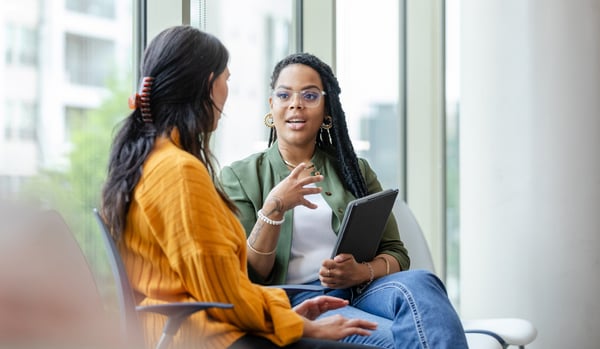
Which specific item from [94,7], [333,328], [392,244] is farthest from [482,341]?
[94,7]

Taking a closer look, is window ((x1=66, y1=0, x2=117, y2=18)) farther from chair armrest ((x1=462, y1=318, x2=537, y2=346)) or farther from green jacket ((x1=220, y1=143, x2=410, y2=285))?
chair armrest ((x1=462, y1=318, x2=537, y2=346))

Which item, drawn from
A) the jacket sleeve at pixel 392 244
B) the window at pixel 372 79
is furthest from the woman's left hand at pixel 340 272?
the window at pixel 372 79

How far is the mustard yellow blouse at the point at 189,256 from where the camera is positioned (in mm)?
1577

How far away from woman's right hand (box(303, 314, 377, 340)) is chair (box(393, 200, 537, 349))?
0.85 m

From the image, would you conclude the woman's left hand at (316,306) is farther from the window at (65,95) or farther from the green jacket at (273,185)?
the window at (65,95)

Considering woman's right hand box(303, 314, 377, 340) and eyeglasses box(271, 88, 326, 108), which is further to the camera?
eyeglasses box(271, 88, 326, 108)

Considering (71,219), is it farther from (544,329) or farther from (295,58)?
(544,329)

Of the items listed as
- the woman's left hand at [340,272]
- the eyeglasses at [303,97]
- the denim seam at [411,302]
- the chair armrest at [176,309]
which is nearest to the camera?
the chair armrest at [176,309]

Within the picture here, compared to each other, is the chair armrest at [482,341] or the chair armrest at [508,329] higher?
the chair armrest at [482,341]

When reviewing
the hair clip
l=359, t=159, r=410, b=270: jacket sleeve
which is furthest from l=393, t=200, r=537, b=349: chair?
the hair clip

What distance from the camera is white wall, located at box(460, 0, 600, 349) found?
3596 mm

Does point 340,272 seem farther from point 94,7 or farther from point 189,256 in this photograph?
point 94,7

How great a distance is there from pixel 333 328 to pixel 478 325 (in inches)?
49.2

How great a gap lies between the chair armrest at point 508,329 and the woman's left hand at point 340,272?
2.12ft
